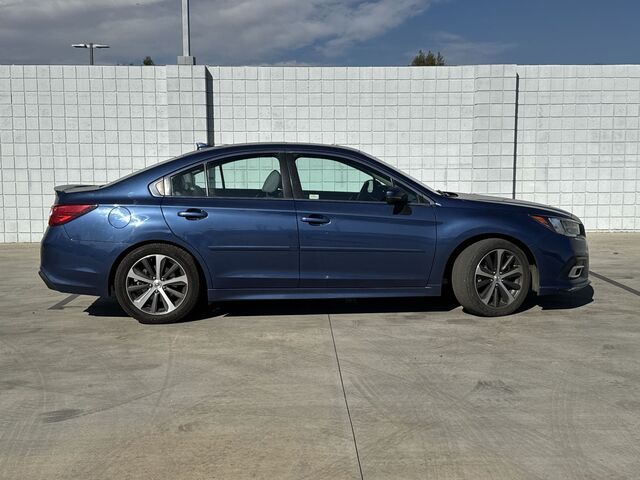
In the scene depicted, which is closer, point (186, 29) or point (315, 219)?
point (315, 219)

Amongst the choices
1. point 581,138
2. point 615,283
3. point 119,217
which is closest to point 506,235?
point 615,283

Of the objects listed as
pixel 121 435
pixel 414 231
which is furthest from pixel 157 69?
pixel 121 435

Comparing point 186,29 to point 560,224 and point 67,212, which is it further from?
point 560,224

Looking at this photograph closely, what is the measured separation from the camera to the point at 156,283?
5.88 m

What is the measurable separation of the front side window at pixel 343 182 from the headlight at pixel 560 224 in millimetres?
1168

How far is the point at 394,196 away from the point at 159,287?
218 centimetres

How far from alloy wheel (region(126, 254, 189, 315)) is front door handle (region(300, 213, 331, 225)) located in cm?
115

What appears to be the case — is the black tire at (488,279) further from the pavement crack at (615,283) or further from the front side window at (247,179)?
the pavement crack at (615,283)

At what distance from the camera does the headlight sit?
241 inches

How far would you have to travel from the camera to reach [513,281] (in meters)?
6.13

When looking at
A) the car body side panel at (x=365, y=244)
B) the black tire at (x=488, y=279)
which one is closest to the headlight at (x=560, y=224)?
the black tire at (x=488, y=279)

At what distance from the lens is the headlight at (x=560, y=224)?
20.1 feet

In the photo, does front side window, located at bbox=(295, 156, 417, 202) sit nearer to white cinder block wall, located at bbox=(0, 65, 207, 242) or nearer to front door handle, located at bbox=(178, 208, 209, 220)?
front door handle, located at bbox=(178, 208, 209, 220)

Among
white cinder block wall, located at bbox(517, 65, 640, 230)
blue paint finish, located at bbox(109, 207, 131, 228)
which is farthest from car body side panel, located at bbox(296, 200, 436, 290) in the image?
white cinder block wall, located at bbox(517, 65, 640, 230)
